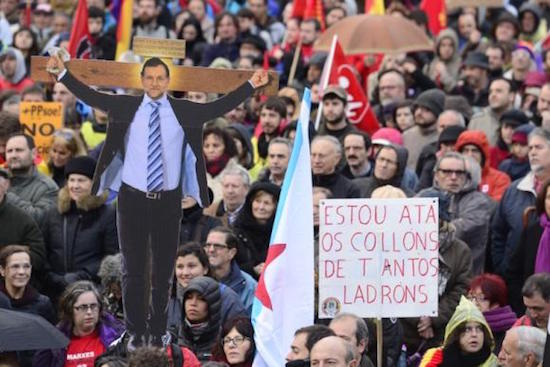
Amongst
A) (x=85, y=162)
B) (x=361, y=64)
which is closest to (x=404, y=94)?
(x=361, y=64)

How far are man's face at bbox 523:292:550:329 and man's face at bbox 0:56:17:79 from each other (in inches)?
342

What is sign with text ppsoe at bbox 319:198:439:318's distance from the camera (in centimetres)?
1222

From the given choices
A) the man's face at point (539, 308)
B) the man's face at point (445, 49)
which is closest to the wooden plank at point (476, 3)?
the man's face at point (445, 49)

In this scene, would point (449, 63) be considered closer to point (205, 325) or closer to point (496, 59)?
point (496, 59)

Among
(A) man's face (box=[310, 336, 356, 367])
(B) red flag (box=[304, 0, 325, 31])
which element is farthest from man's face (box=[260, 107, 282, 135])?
(A) man's face (box=[310, 336, 356, 367])

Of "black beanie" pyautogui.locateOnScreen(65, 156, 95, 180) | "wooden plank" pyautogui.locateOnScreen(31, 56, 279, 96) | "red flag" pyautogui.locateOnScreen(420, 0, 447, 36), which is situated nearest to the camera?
"wooden plank" pyautogui.locateOnScreen(31, 56, 279, 96)

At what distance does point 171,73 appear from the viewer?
35.6ft

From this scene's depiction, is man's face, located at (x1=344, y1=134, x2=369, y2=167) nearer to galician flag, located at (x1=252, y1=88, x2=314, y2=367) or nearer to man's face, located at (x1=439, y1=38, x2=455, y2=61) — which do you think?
galician flag, located at (x1=252, y1=88, x2=314, y2=367)

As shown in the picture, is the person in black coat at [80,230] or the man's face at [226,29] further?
the man's face at [226,29]

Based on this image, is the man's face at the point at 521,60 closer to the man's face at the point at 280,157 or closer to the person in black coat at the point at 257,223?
the man's face at the point at 280,157

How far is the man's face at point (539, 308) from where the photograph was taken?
1246 centimetres

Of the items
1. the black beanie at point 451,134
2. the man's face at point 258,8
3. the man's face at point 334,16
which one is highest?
the man's face at point 258,8

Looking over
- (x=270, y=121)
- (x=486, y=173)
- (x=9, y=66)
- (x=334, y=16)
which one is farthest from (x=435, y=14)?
(x=486, y=173)

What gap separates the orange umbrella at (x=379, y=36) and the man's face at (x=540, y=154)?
4611 mm
